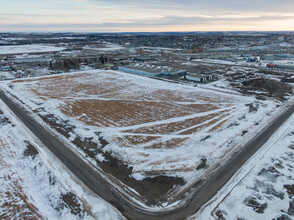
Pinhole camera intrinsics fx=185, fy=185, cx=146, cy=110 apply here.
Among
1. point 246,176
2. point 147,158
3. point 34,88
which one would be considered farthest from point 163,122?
point 34,88

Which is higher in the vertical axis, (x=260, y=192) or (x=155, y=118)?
(x=155, y=118)

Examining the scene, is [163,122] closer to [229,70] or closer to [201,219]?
[201,219]

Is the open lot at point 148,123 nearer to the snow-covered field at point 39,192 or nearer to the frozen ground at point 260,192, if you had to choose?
the frozen ground at point 260,192

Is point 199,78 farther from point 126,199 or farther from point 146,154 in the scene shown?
point 126,199

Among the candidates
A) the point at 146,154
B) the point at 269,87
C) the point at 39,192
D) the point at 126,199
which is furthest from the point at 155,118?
the point at 269,87

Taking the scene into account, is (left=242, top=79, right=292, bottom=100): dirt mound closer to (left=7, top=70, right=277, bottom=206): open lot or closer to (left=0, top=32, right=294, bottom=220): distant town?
(left=0, top=32, right=294, bottom=220): distant town
